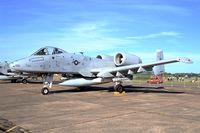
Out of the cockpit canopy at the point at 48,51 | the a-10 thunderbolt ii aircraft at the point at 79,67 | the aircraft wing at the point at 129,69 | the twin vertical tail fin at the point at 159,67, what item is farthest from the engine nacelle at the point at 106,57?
the cockpit canopy at the point at 48,51

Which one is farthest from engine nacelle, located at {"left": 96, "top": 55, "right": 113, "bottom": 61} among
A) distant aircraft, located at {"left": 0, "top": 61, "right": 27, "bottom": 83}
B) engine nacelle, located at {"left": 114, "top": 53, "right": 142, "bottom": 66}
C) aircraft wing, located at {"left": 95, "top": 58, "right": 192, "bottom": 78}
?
distant aircraft, located at {"left": 0, "top": 61, "right": 27, "bottom": 83}

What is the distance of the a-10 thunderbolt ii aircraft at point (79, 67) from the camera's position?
18594mm

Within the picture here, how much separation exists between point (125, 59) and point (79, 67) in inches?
143

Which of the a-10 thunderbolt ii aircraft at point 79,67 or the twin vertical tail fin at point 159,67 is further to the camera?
the twin vertical tail fin at point 159,67

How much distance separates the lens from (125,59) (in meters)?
21.9

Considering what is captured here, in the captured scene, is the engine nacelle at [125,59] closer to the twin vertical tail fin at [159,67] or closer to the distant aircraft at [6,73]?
the twin vertical tail fin at [159,67]

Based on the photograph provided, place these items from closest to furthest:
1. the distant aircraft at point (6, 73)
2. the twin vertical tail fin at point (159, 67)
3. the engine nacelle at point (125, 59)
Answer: the engine nacelle at point (125, 59)
the twin vertical tail fin at point (159, 67)
the distant aircraft at point (6, 73)

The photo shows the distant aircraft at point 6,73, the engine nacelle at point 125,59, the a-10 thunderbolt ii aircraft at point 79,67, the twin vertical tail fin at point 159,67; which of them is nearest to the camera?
the a-10 thunderbolt ii aircraft at point 79,67

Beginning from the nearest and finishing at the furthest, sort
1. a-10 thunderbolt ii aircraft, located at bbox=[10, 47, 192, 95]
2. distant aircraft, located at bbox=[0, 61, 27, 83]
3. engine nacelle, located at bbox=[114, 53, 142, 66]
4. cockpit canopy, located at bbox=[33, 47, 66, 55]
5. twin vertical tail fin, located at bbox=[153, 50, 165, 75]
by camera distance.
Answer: a-10 thunderbolt ii aircraft, located at bbox=[10, 47, 192, 95] < cockpit canopy, located at bbox=[33, 47, 66, 55] < engine nacelle, located at bbox=[114, 53, 142, 66] < twin vertical tail fin, located at bbox=[153, 50, 165, 75] < distant aircraft, located at bbox=[0, 61, 27, 83]

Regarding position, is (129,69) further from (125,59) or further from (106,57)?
(106,57)

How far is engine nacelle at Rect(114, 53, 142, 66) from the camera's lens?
2195cm

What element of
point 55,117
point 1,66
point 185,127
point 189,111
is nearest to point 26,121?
point 55,117

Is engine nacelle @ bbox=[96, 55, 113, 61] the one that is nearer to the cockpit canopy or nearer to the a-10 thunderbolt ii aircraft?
the a-10 thunderbolt ii aircraft

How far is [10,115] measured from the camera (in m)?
10.1
